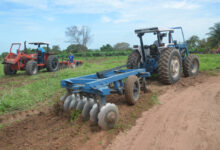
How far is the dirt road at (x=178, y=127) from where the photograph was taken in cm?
309

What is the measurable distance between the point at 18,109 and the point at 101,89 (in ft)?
9.54

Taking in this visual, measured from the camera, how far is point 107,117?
11.4 feet

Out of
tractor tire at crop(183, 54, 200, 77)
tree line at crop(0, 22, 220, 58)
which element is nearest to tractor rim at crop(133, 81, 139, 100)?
tractor tire at crop(183, 54, 200, 77)

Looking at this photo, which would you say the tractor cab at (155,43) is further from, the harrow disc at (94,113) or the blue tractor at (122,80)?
the harrow disc at (94,113)

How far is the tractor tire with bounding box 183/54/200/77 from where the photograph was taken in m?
7.92

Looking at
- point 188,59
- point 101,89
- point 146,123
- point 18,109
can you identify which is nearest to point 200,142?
point 146,123

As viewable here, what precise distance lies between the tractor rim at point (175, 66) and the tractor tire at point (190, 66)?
98 cm

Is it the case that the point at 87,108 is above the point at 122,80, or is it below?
below

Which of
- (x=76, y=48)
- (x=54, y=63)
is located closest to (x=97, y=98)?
(x=54, y=63)

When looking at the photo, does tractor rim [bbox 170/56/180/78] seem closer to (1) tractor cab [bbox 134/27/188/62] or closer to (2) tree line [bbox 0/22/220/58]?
(1) tractor cab [bbox 134/27/188/62]

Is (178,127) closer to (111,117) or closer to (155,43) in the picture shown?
(111,117)

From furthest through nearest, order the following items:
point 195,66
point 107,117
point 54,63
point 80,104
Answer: point 54,63 → point 195,66 → point 80,104 → point 107,117

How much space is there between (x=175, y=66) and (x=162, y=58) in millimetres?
844

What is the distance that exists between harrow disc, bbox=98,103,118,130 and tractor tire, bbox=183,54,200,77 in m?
5.34
